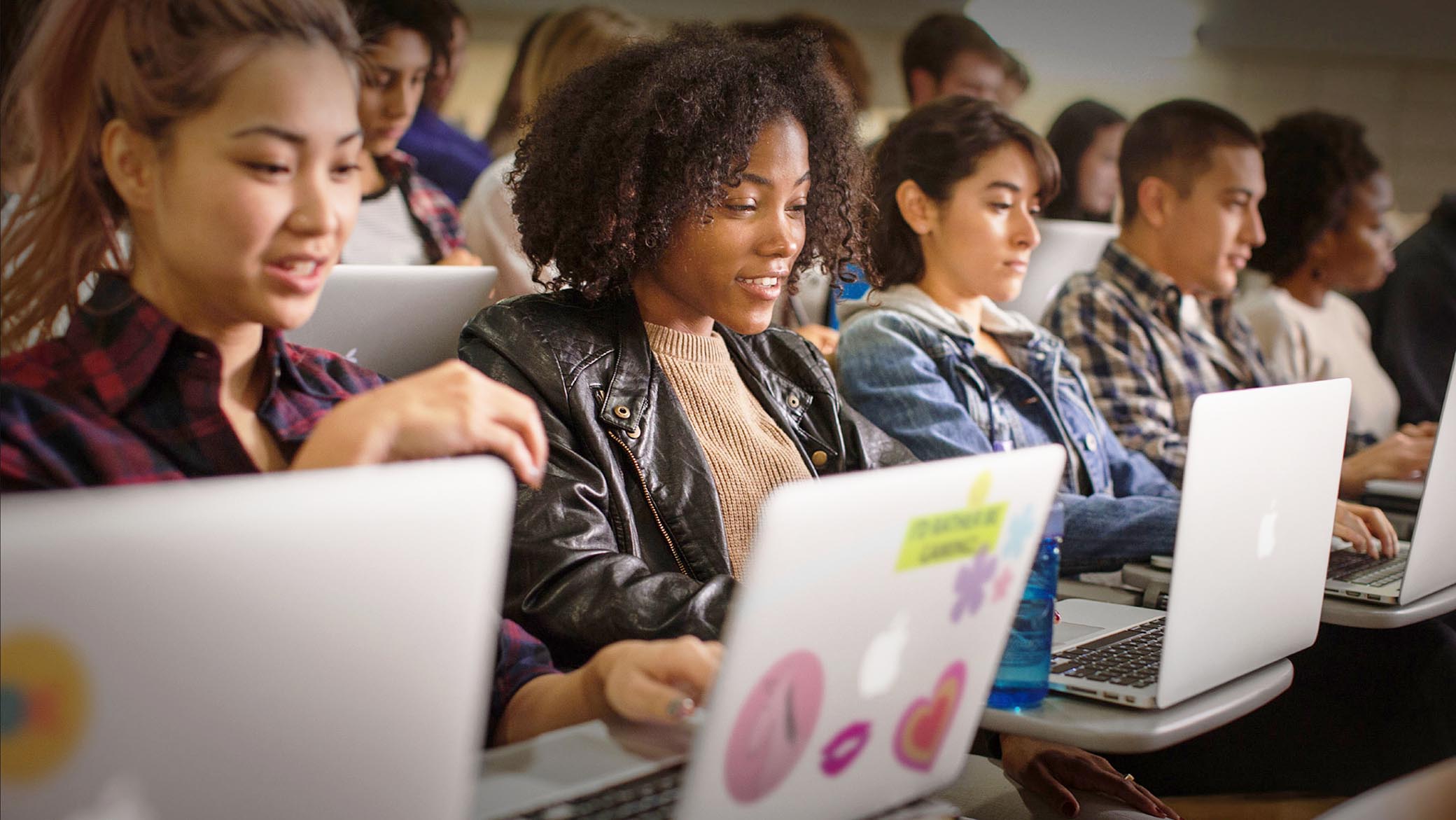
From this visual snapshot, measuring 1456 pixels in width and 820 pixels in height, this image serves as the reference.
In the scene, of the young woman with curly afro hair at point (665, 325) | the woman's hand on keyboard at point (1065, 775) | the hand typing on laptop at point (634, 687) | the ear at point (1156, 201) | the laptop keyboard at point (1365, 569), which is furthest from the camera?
the ear at point (1156, 201)

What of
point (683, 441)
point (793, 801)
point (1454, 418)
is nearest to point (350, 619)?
point (793, 801)

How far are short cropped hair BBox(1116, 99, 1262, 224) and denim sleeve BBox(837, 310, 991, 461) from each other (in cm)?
100

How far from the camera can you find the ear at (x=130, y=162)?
3.20ft

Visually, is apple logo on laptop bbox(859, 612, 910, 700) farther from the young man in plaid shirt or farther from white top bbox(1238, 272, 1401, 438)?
white top bbox(1238, 272, 1401, 438)

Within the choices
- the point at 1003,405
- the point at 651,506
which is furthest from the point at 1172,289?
the point at 651,506

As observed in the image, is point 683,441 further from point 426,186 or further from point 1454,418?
point 426,186

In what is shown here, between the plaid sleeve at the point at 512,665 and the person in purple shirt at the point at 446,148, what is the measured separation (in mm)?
2180

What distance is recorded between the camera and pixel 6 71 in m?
1.12

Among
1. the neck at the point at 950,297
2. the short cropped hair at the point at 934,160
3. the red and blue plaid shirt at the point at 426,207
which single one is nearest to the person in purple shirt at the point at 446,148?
the red and blue plaid shirt at the point at 426,207

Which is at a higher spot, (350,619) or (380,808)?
(350,619)

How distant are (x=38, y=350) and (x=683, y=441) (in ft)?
2.33

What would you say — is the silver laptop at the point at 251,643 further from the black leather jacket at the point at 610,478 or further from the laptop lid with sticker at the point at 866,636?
the black leather jacket at the point at 610,478

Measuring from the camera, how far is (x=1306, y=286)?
349 cm

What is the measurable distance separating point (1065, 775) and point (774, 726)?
2.79 feet
